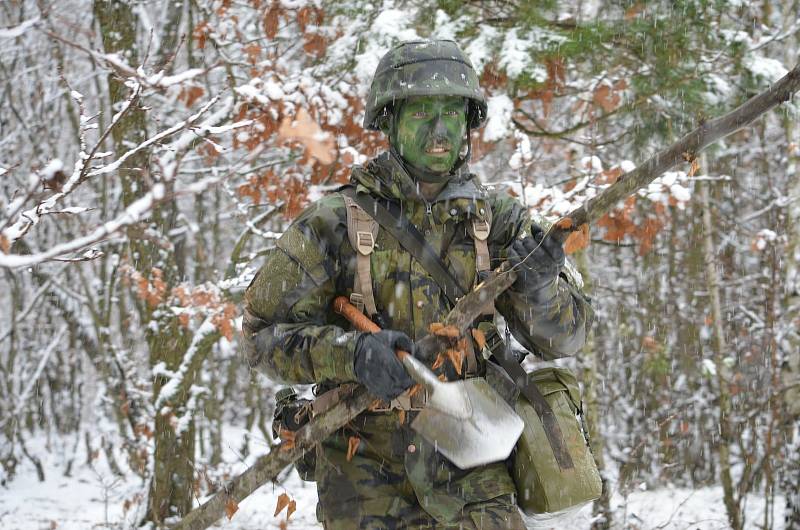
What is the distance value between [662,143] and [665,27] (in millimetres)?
1147

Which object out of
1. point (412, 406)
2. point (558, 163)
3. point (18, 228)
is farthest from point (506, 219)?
point (558, 163)

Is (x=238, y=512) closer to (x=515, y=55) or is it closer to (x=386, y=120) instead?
(x=515, y=55)

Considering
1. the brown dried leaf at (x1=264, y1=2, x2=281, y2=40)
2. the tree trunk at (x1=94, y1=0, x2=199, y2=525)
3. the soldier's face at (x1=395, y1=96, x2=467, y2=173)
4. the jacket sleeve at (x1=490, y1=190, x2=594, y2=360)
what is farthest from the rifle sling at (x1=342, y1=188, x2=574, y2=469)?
the tree trunk at (x1=94, y1=0, x2=199, y2=525)

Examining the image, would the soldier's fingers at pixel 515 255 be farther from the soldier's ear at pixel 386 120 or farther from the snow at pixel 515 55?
the snow at pixel 515 55

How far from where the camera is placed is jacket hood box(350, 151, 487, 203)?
281 cm

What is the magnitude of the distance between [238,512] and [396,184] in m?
7.27

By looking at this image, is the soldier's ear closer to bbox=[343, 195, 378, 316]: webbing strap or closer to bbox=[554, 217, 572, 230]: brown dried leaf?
bbox=[343, 195, 378, 316]: webbing strap

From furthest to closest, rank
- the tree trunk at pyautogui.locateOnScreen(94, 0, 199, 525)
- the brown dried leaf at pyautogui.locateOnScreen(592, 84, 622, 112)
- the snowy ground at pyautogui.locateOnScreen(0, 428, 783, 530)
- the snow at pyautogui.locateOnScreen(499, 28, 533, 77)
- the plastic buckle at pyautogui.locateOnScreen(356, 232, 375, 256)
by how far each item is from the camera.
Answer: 1. the snowy ground at pyautogui.locateOnScreen(0, 428, 783, 530)
2. the tree trunk at pyautogui.locateOnScreen(94, 0, 199, 525)
3. the brown dried leaf at pyautogui.locateOnScreen(592, 84, 622, 112)
4. the snow at pyautogui.locateOnScreen(499, 28, 533, 77)
5. the plastic buckle at pyautogui.locateOnScreen(356, 232, 375, 256)

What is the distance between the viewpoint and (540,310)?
8.56 feet

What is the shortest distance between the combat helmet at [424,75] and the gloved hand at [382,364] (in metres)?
0.95

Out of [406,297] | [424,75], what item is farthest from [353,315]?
[424,75]

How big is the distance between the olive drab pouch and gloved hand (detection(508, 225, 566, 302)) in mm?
431

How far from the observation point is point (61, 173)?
1.72 metres

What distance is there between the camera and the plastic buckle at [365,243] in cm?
268
